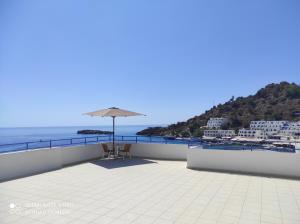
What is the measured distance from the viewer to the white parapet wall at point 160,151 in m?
9.32

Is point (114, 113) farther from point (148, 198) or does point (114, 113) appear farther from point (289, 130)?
point (289, 130)

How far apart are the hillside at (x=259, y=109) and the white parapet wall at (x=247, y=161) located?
41463 mm

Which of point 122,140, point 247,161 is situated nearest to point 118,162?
point 122,140

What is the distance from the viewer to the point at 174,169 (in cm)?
780

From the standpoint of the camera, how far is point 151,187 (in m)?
5.79

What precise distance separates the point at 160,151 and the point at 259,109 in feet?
183

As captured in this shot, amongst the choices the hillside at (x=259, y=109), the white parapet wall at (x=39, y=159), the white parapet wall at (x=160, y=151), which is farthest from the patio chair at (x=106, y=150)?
the hillside at (x=259, y=109)

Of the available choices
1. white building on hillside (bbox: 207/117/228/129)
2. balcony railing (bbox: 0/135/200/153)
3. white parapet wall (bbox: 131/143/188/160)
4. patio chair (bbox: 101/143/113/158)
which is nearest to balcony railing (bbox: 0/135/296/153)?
balcony railing (bbox: 0/135/200/153)

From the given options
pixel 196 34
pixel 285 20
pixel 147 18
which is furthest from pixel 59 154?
pixel 285 20

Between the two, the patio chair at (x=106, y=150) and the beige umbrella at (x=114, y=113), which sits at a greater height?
the beige umbrella at (x=114, y=113)

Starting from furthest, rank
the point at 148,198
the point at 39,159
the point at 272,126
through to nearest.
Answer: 1. the point at 272,126
2. the point at 39,159
3. the point at 148,198

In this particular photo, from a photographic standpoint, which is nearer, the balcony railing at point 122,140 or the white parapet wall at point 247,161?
the white parapet wall at point 247,161

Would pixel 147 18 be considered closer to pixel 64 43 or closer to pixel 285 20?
pixel 64 43

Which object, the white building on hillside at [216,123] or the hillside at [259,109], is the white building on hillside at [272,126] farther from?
the white building on hillside at [216,123]
